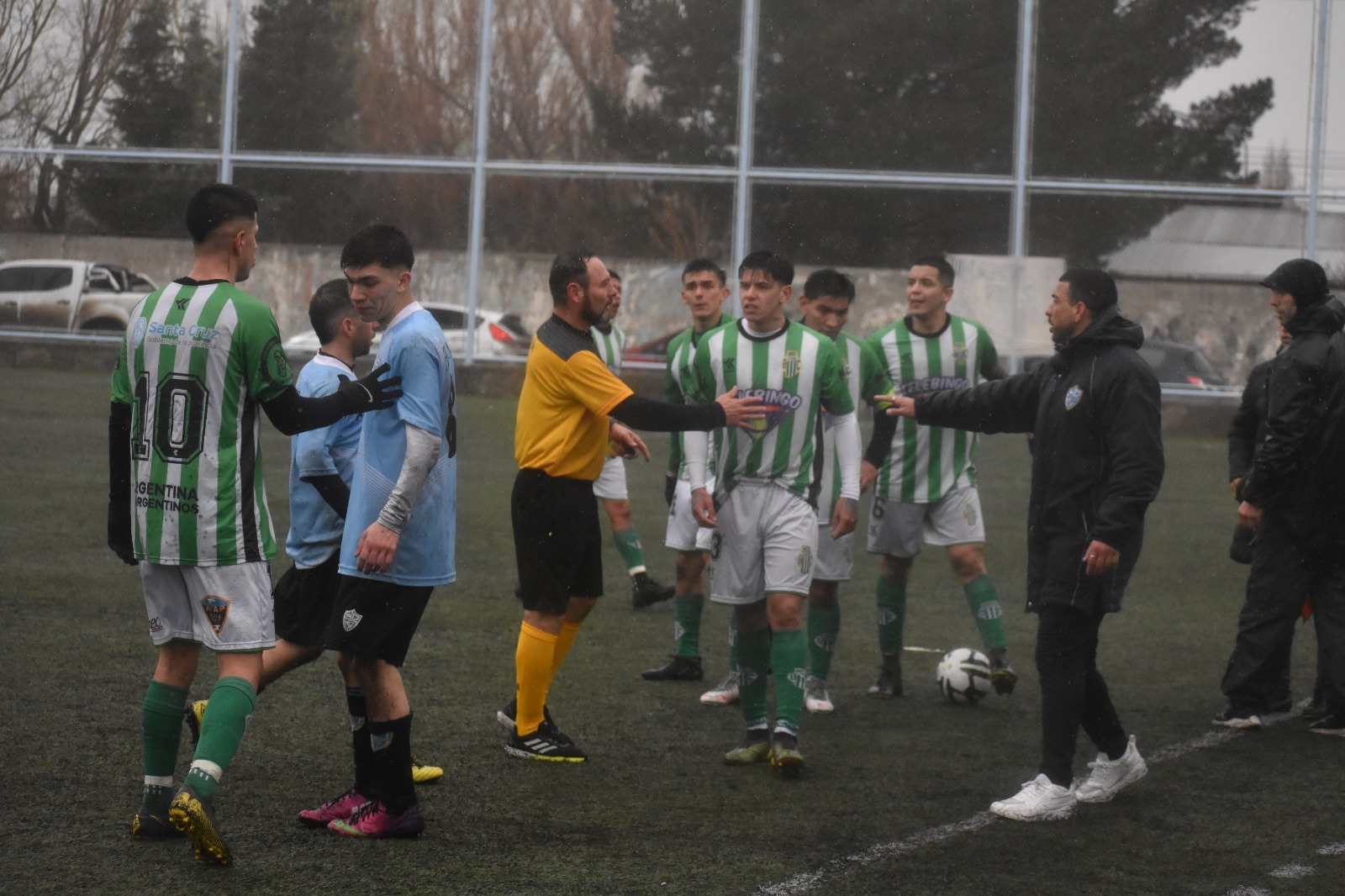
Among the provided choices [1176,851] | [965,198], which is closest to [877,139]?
[965,198]

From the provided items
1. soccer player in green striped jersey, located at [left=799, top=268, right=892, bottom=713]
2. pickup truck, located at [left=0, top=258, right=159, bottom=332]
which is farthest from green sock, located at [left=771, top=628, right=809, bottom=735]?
pickup truck, located at [left=0, top=258, right=159, bottom=332]

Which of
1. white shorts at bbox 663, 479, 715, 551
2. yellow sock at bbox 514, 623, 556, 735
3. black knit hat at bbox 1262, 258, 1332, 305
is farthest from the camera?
white shorts at bbox 663, 479, 715, 551

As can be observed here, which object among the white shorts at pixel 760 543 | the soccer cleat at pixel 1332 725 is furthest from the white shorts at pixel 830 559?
the soccer cleat at pixel 1332 725

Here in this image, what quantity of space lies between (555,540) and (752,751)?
43.6 inches

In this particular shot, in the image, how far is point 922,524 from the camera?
24.4 feet

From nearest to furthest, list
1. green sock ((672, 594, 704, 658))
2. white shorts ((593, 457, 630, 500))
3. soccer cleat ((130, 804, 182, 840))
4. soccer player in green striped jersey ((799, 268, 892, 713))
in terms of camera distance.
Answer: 1. soccer cleat ((130, 804, 182, 840))
2. soccer player in green striped jersey ((799, 268, 892, 713))
3. green sock ((672, 594, 704, 658))
4. white shorts ((593, 457, 630, 500))

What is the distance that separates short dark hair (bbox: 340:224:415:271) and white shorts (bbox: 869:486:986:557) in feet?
10.9

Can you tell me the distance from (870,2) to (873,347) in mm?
11753

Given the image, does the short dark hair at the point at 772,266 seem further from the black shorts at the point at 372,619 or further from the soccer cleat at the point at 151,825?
the soccer cleat at the point at 151,825

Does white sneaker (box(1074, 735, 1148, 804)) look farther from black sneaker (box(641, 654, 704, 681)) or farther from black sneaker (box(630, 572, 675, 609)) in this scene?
black sneaker (box(630, 572, 675, 609))

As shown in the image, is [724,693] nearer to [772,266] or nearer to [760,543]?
[760,543]

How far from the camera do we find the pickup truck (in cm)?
1914

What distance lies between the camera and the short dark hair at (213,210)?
4355 mm

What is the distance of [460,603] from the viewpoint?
355 inches
